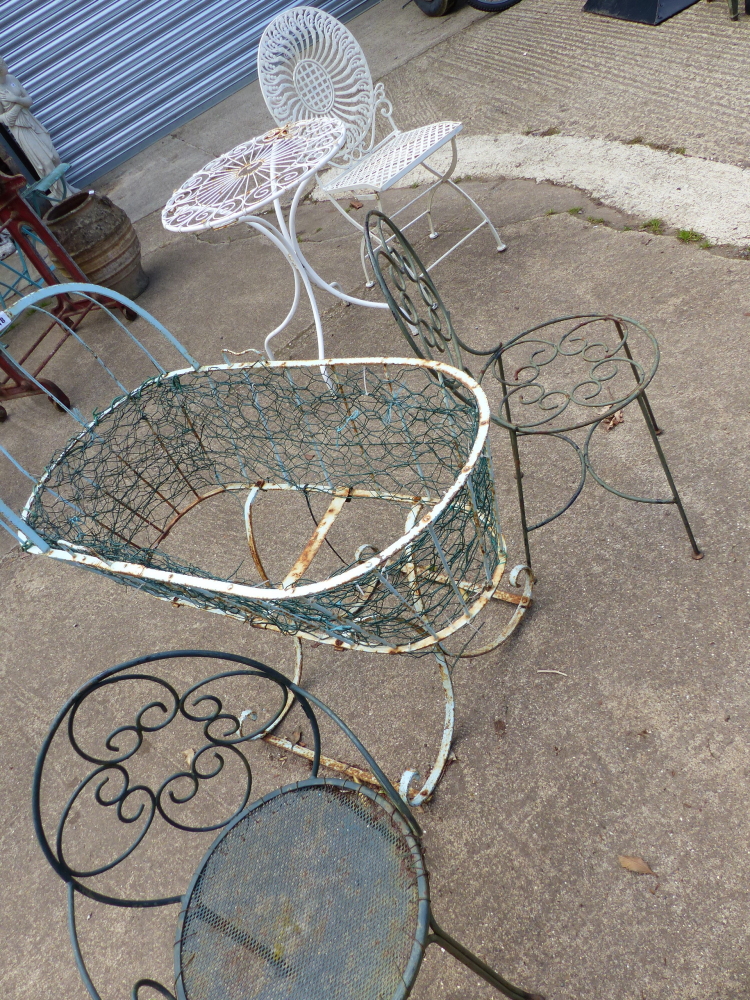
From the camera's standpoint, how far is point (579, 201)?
3881 millimetres

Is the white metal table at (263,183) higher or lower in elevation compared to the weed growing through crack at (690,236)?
higher

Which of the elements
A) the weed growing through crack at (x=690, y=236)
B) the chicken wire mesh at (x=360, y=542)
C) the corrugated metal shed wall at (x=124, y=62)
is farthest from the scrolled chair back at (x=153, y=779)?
the corrugated metal shed wall at (x=124, y=62)

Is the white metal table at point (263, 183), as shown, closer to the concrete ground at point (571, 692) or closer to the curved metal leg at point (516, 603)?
the concrete ground at point (571, 692)

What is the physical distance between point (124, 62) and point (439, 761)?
22.4ft

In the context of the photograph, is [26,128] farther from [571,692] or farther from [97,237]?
[571,692]

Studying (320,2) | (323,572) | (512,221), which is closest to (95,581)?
(323,572)

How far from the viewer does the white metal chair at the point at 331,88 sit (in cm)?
362

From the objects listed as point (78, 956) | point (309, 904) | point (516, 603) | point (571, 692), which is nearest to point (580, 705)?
point (571, 692)

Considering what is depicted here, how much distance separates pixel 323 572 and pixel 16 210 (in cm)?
306

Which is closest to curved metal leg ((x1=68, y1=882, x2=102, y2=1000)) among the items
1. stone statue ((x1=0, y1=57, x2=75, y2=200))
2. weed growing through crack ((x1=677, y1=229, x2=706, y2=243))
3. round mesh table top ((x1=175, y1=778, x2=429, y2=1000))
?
round mesh table top ((x1=175, y1=778, x2=429, y2=1000))

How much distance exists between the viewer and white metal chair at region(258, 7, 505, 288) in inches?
142

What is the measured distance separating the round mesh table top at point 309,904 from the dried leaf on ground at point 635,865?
613 millimetres

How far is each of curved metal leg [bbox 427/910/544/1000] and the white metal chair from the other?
288cm

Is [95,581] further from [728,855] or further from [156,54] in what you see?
[156,54]
